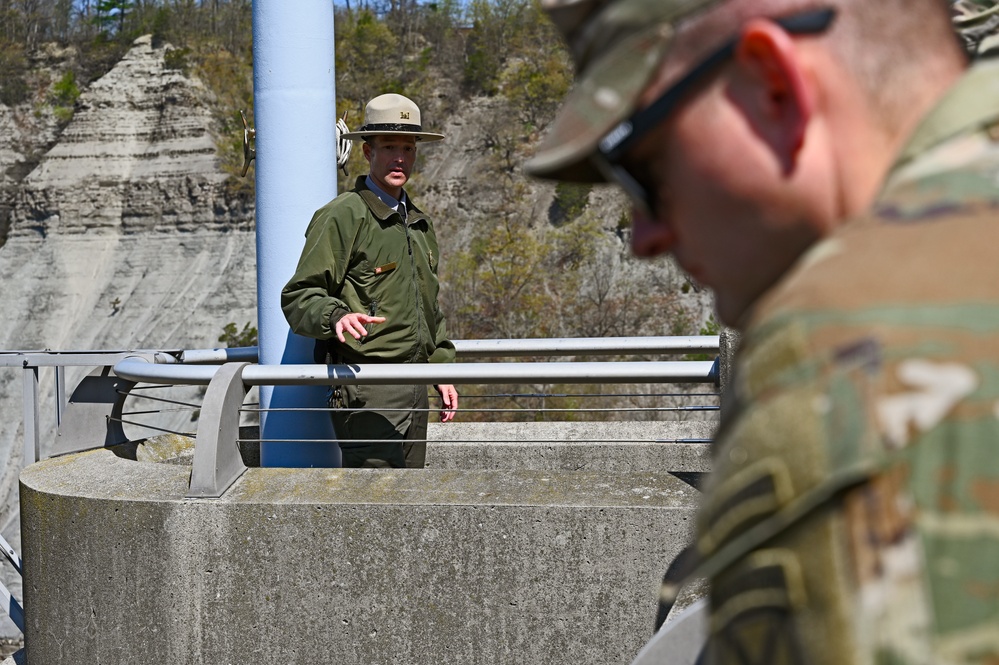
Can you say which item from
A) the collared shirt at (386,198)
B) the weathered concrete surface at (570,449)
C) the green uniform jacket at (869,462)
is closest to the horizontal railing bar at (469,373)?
the collared shirt at (386,198)

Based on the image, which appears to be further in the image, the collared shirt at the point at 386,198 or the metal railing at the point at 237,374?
the collared shirt at the point at 386,198

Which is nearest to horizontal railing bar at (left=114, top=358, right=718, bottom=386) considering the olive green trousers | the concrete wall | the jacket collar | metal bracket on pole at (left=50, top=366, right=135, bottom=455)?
the concrete wall

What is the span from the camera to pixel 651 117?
909 millimetres

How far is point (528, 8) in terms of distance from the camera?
27500 millimetres

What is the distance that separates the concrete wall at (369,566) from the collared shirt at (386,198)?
119 centimetres

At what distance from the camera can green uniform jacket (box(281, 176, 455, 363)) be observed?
4051 mm

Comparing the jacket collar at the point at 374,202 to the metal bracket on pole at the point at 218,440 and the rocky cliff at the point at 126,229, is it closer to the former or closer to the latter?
the metal bracket on pole at the point at 218,440

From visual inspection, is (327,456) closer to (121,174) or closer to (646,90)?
(646,90)

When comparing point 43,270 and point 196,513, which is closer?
point 196,513

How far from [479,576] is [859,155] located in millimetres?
2630

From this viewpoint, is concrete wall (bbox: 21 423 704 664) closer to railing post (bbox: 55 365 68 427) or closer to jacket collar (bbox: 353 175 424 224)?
railing post (bbox: 55 365 68 427)

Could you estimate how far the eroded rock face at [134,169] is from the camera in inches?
945

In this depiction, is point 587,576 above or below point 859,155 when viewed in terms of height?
below

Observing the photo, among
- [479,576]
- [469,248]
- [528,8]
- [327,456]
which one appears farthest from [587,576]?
[528,8]
